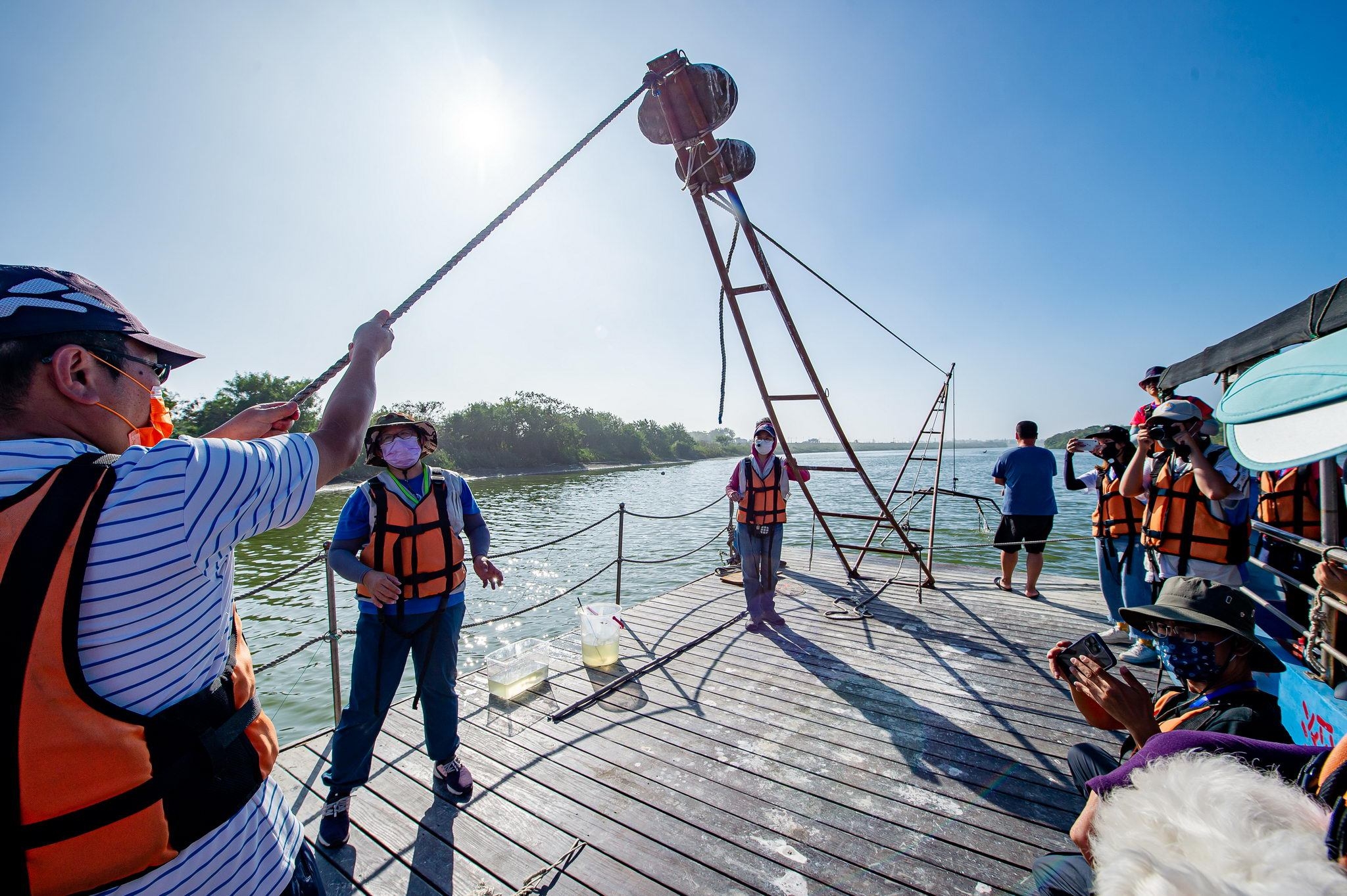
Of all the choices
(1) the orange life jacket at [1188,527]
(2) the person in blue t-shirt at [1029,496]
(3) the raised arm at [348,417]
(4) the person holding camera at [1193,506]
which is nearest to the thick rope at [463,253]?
(3) the raised arm at [348,417]

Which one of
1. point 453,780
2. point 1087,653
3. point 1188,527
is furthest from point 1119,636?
point 453,780

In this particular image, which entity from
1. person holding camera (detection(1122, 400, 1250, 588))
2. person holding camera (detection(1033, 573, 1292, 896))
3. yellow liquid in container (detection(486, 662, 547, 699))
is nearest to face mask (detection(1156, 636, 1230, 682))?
person holding camera (detection(1033, 573, 1292, 896))

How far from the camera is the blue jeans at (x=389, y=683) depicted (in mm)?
A: 2555

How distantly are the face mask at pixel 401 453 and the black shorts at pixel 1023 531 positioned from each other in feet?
18.3

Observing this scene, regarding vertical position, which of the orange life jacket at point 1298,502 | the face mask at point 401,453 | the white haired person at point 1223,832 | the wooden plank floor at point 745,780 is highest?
the face mask at point 401,453

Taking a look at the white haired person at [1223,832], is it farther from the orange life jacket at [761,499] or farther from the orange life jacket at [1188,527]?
the orange life jacket at [761,499]

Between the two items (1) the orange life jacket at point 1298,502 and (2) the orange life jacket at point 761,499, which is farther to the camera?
(2) the orange life jacket at point 761,499

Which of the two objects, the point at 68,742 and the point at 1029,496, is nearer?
the point at 68,742

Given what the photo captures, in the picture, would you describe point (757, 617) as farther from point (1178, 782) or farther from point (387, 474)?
point (1178, 782)

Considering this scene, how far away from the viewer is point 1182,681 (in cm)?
215

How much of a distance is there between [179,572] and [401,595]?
1.66 m

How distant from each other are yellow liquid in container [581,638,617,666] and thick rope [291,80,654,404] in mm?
3208

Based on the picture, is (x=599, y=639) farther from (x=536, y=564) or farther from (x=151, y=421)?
(x=536, y=564)

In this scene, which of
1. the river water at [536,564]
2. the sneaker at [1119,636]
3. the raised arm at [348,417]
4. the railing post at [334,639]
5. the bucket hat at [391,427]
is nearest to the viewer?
the raised arm at [348,417]
